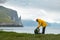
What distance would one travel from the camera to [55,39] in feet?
57.9

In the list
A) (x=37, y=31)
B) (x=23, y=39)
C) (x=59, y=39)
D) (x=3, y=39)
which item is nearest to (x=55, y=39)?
(x=59, y=39)

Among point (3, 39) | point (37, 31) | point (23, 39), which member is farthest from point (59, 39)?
point (37, 31)

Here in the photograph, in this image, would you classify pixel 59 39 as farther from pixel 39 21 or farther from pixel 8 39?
pixel 39 21

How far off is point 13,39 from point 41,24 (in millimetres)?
7941

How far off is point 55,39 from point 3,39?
11.4 feet

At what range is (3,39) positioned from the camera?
58.2 ft

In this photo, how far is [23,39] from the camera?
57.9ft

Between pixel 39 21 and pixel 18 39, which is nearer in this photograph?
pixel 18 39

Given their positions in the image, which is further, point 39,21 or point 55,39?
point 39,21

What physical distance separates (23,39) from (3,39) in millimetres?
1344

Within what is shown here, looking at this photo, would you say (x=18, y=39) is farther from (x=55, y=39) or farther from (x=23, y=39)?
(x=55, y=39)

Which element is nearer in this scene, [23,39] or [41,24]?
[23,39]

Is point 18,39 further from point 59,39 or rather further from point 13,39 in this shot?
point 59,39

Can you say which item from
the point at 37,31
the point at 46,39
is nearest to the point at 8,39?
the point at 46,39
